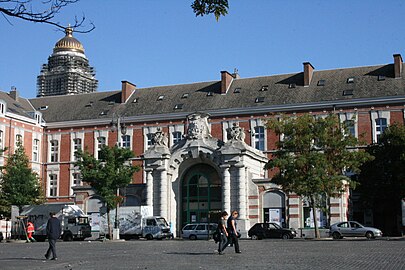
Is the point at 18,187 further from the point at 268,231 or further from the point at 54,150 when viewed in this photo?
the point at 268,231

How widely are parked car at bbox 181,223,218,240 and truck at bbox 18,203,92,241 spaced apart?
741 centimetres

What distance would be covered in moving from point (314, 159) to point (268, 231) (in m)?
6.13

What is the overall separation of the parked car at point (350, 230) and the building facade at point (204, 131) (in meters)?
2.15

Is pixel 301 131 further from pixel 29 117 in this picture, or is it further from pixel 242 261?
pixel 29 117

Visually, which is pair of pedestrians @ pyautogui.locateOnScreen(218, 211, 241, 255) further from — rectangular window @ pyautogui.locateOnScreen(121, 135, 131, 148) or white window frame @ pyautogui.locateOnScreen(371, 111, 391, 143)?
rectangular window @ pyautogui.locateOnScreen(121, 135, 131, 148)

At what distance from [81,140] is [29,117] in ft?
18.0

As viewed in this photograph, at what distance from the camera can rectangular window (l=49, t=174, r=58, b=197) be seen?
210ft

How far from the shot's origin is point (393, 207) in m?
48.1

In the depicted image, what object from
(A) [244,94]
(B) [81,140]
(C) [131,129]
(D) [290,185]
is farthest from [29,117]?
(D) [290,185]

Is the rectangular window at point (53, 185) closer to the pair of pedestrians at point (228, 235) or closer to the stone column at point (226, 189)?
the stone column at point (226, 189)

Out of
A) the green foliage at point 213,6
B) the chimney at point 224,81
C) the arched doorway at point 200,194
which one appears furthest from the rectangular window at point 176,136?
the green foliage at point 213,6

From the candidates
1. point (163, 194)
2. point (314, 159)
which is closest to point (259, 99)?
point (163, 194)

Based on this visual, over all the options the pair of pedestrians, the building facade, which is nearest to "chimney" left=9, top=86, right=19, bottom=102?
the building facade

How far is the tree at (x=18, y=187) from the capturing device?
167 ft
